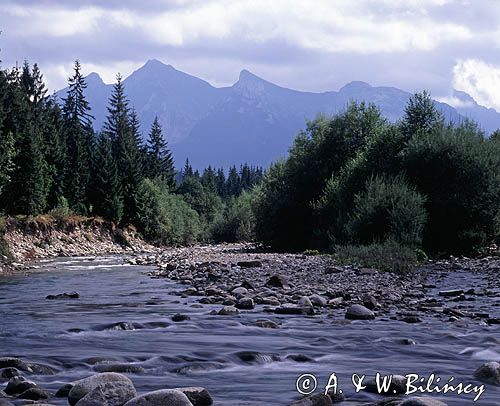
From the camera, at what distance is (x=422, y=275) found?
78.7ft

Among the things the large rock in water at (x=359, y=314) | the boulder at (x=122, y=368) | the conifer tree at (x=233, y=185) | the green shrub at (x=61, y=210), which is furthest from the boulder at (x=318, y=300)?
the conifer tree at (x=233, y=185)

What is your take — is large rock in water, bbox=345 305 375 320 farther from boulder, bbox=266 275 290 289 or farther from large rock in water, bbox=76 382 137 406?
large rock in water, bbox=76 382 137 406

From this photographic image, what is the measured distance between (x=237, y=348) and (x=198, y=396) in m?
3.53

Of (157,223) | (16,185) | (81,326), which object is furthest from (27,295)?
(157,223)

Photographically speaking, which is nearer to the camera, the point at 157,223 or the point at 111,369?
the point at 111,369

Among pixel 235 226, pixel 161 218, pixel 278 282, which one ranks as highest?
pixel 278 282

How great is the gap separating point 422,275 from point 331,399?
57.2ft

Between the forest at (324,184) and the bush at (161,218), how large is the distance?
18cm

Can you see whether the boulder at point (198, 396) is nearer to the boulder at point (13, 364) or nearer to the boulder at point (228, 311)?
the boulder at point (13, 364)

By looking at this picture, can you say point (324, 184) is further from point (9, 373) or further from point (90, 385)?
point (90, 385)

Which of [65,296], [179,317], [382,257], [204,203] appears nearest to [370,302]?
[179,317]

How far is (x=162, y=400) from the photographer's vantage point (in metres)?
6.68

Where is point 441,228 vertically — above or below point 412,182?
below

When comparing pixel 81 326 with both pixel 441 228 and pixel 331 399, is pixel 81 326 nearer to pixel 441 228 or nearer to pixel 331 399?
pixel 331 399
